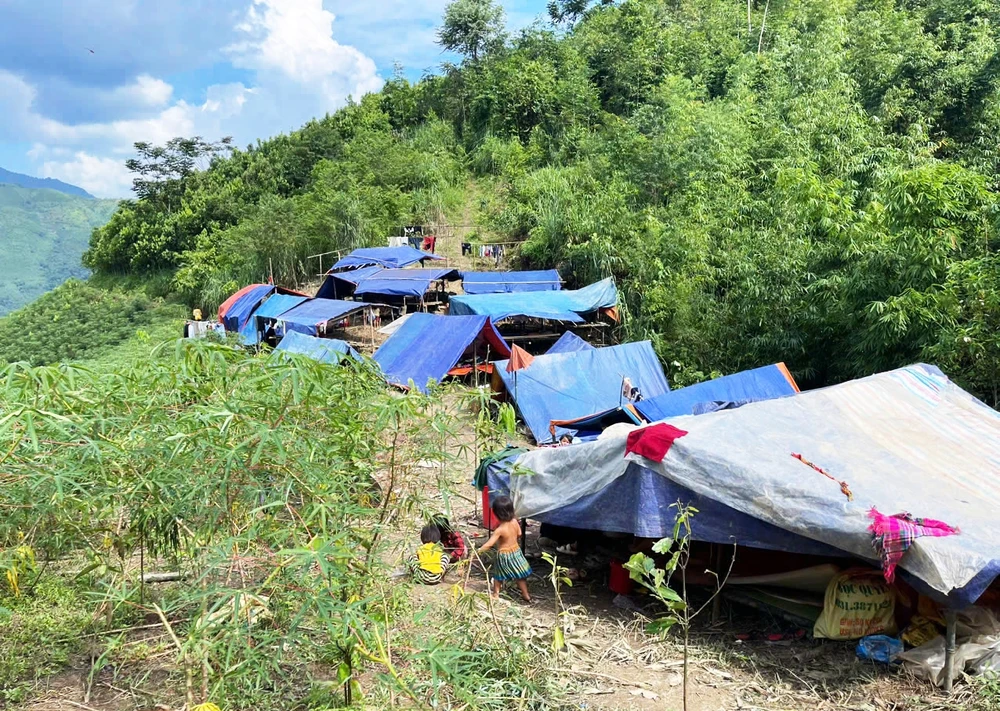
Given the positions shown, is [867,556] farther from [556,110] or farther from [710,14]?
[710,14]

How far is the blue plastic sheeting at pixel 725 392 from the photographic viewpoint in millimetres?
9156

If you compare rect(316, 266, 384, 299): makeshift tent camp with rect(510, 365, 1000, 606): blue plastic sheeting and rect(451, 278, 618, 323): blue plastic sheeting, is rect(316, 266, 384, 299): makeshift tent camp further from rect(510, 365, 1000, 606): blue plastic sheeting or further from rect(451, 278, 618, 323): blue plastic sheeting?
rect(510, 365, 1000, 606): blue plastic sheeting

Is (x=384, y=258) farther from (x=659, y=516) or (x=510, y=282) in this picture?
(x=659, y=516)

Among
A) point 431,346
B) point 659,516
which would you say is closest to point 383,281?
point 431,346

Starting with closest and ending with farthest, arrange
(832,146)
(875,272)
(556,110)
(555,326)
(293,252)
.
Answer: (875,272) < (832,146) < (555,326) < (293,252) < (556,110)

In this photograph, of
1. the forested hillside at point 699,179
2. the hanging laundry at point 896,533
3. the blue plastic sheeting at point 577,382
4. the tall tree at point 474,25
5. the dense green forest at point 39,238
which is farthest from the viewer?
the dense green forest at point 39,238

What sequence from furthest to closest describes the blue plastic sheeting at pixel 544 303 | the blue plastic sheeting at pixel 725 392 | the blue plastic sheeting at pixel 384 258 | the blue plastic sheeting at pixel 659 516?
the blue plastic sheeting at pixel 384 258
the blue plastic sheeting at pixel 544 303
the blue plastic sheeting at pixel 725 392
the blue plastic sheeting at pixel 659 516

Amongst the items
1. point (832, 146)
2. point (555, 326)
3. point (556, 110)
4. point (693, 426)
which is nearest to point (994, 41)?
point (832, 146)

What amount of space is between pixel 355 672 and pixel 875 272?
300 inches

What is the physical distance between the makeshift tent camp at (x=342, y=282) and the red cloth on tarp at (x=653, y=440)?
1409cm

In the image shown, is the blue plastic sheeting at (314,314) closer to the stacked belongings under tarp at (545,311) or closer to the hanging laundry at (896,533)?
the stacked belongings under tarp at (545,311)

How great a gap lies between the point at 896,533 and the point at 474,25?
30.4 m

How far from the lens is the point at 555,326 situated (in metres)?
15.3

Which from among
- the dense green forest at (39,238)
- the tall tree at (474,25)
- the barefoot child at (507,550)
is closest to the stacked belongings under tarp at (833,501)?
the barefoot child at (507,550)
